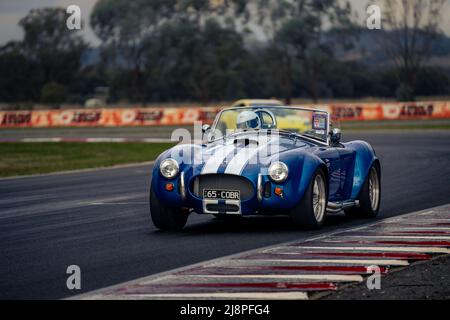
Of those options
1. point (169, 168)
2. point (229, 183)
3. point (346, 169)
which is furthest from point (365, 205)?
point (169, 168)

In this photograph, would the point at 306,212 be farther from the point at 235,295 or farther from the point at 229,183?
the point at 235,295

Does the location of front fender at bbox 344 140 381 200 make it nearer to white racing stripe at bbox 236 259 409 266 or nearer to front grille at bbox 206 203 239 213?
front grille at bbox 206 203 239 213

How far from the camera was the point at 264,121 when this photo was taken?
461 inches

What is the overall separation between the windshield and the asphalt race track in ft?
3.42

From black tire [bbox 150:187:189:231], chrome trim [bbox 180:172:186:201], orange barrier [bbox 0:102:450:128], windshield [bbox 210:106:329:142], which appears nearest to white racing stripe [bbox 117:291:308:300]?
chrome trim [bbox 180:172:186:201]

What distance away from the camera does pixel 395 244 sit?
9.23 meters

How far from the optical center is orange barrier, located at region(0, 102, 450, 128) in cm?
4938

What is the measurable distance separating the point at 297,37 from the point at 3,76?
28532 millimetres

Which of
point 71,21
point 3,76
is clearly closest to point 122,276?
point 71,21

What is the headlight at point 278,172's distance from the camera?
10.1 m

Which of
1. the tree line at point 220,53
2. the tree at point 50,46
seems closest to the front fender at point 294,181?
the tree line at point 220,53

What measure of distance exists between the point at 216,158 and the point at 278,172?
2.18 ft

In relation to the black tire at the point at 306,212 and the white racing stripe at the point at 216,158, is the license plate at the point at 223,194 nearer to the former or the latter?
the white racing stripe at the point at 216,158
